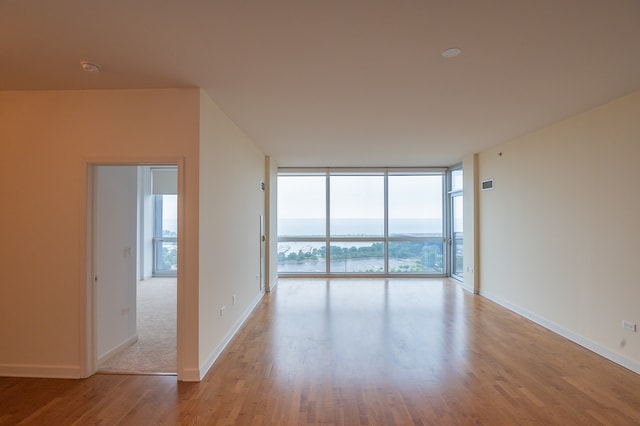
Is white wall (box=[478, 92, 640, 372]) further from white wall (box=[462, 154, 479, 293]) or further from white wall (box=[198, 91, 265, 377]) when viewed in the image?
white wall (box=[198, 91, 265, 377])

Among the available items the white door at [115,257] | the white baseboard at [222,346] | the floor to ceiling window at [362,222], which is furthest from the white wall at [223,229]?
the floor to ceiling window at [362,222]

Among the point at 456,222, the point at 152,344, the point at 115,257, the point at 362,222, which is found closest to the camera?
the point at 115,257

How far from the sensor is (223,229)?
3832 millimetres

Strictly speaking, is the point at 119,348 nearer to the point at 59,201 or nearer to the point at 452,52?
the point at 59,201

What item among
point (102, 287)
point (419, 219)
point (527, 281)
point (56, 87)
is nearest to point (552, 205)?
point (527, 281)

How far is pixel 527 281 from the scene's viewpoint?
4.97 meters

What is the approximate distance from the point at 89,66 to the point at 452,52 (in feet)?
8.95

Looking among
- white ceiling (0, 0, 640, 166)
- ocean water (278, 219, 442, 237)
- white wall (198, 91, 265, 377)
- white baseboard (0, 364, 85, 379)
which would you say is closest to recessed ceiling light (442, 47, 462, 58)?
white ceiling (0, 0, 640, 166)

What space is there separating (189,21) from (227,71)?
72cm

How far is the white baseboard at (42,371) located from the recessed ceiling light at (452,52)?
4078 millimetres

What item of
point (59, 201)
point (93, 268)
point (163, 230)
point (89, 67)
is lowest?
point (93, 268)

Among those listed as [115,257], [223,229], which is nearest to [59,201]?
[115,257]

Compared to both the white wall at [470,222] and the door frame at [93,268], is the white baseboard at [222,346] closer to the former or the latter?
the door frame at [93,268]

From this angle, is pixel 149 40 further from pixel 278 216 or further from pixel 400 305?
pixel 278 216
